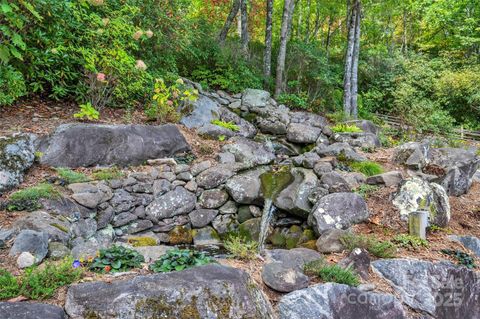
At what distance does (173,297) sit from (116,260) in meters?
0.73

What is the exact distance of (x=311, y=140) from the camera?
26.1 ft

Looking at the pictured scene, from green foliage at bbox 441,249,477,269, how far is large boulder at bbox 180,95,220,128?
516cm

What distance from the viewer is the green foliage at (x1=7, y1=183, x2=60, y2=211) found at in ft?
12.0

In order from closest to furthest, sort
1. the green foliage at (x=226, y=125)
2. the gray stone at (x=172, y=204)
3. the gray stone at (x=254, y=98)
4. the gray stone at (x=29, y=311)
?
the gray stone at (x=29, y=311) → the gray stone at (x=172, y=204) → the green foliage at (x=226, y=125) → the gray stone at (x=254, y=98)

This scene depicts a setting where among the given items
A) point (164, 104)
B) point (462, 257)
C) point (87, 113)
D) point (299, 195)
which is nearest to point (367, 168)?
point (299, 195)

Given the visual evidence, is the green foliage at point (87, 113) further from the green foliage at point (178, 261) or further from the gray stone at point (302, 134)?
the gray stone at point (302, 134)

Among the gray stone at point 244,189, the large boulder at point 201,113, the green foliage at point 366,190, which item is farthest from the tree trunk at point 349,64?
the gray stone at point 244,189

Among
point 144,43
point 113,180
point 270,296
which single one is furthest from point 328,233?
point 144,43

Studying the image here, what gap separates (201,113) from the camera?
25.2ft

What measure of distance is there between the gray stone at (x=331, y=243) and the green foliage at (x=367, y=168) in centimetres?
254

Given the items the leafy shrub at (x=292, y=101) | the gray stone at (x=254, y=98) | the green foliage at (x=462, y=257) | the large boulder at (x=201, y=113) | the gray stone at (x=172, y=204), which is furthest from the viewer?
the leafy shrub at (x=292, y=101)

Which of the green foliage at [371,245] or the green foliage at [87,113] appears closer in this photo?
the green foliage at [371,245]

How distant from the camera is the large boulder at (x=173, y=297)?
2.16 m

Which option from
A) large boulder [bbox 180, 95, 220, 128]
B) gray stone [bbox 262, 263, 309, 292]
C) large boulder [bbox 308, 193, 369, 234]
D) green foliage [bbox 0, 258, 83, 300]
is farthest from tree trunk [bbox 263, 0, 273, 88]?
green foliage [bbox 0, 258, 83, 300]
